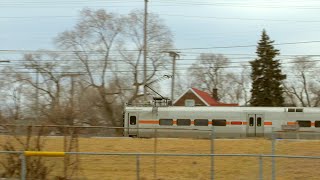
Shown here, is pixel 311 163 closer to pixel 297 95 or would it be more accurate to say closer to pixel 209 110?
pixel 209 110

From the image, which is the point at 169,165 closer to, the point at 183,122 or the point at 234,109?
the point at 183,122

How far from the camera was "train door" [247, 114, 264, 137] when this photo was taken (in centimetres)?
3122

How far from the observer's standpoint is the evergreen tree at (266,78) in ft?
184

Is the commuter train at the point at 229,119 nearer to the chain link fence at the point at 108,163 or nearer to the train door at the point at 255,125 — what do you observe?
the train door at the point at 255,125

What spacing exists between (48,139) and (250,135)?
65.4 ft

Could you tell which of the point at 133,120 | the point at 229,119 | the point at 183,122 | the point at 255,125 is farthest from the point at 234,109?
the point at 133,120

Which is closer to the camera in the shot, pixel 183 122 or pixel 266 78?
pixel 183 122

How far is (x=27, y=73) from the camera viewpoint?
5225cm

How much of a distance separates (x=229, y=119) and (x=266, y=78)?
26.9 metres

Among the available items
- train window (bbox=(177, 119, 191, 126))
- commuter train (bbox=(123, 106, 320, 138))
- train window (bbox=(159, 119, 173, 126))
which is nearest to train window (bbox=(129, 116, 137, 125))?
commuter train (bbox=(123, 106, 320, 138))

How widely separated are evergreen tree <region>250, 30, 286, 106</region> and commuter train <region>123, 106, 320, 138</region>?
2443 cm

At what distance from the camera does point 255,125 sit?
31.4m

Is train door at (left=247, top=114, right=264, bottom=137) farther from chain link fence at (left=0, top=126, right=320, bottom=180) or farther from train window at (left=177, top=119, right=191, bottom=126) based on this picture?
chain link fence at (left=0, top=126, right=320, bottom=180)

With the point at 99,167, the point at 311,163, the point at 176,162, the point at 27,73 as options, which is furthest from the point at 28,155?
the point at 27,73
